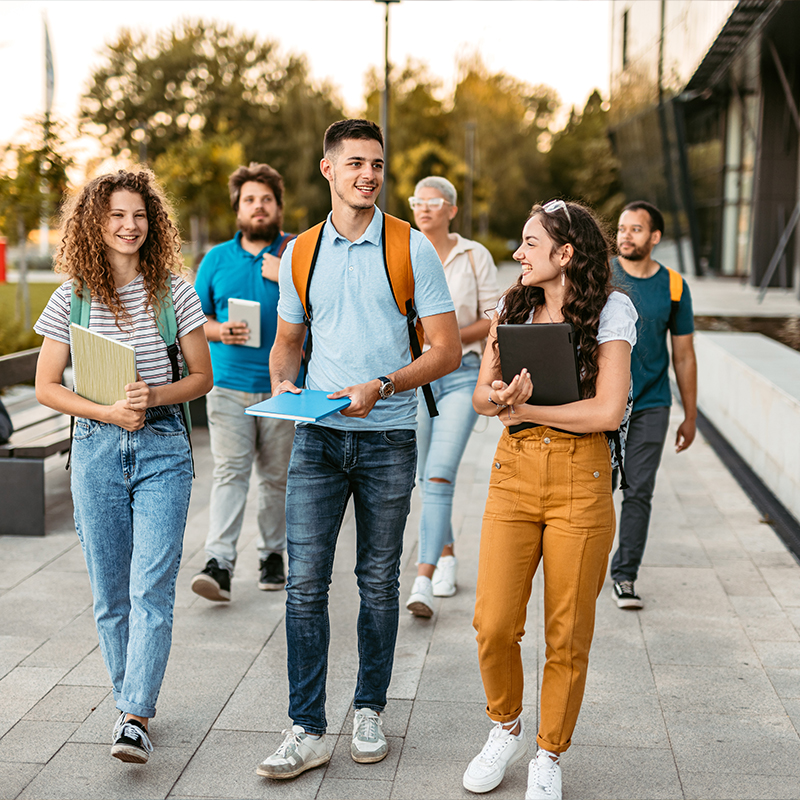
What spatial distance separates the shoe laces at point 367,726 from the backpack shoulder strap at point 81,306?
1.68 meters

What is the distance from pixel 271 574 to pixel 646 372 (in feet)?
7.44

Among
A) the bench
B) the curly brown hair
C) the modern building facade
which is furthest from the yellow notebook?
the modern building facade

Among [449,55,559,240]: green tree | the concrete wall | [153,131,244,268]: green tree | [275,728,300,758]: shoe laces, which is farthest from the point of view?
[449,55,559,240]: green tree

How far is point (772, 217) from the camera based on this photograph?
Result: 87.4 feet

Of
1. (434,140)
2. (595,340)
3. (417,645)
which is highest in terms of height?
(434,140)

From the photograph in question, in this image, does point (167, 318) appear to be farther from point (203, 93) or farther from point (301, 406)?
point (203, 93)

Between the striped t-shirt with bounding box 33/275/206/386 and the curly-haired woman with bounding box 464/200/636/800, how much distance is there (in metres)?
1.15

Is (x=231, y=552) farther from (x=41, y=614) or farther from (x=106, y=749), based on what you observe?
(x=106, y=749)

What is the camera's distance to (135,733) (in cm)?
331

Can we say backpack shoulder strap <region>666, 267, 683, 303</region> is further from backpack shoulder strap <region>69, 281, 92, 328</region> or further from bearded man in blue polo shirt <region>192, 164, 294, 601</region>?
backpack shoulder strap <region>69, 281, 92, 328</region>

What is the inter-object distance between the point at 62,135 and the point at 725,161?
21.9 m

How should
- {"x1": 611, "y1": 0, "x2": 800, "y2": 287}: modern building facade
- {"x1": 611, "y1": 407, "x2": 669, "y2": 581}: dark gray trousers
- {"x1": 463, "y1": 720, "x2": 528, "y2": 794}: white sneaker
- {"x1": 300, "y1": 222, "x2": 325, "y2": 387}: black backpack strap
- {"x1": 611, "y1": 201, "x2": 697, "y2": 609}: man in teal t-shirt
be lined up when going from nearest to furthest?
{"x1": 463, "y1": 720, "x2": 528, "y2": 794}: white sneaker → {"x1": 300, "y1": 222, "x2": 325, "y2": 387}: black backpack strap → {"x1": 611, "y1": 201, "x2": 697, "y2": 609}: man in teal t-shirt → {"x1": 611, "y1": 407, "x2": 669, "y2": 581}: dark gray trousers → {"x1": 611, "y1": 0, "x2": 800, "y2": 287}: modern building facade

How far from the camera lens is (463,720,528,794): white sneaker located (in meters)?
3.19

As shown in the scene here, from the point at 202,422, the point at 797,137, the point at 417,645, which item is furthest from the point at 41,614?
the point at 797,137
